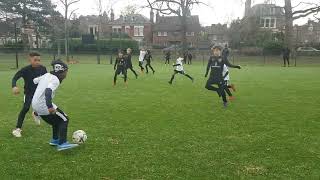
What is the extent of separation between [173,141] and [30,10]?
5874 centimetres

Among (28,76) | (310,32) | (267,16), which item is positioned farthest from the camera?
(267,16)

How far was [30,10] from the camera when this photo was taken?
62344 millimetres

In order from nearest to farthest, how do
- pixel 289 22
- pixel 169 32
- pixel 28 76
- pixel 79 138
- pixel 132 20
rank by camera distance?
pixel 79 138, pixel 28 76, pixel 289 22, pixel 169 32, pixel 132 20

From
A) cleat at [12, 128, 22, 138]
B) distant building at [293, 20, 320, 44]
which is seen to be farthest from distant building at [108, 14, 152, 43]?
cleat at [12, 128, 22, 138]

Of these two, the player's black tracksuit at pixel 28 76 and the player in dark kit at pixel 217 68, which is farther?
the player in dark kit at pixel 217 68

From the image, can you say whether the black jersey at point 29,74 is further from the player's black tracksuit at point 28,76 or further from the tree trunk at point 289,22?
the tree trunk at point 289,22

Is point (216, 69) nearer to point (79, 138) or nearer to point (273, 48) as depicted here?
point (79, 138)

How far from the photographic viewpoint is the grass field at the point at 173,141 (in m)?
6.26

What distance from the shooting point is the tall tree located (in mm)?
61128

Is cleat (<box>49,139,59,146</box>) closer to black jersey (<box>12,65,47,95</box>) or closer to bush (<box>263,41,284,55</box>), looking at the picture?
black jersey (<box>12,65,47,95</box>)

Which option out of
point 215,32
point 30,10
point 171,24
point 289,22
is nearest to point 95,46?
point 30,10

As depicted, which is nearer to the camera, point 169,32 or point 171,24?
point 169,32

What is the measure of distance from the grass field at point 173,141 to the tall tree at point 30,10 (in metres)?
50.9

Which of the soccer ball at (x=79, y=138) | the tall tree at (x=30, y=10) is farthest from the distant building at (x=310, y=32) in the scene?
the soccer ball at (x=79, y=138)
